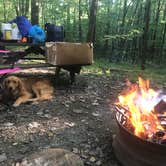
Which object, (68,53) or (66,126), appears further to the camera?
(68,53)

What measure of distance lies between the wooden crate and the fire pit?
2.44 metres

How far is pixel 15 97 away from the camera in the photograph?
552cm

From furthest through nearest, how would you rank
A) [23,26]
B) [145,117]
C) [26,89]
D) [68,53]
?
[23,26] → [26,89] → [68,53] → [145,117]

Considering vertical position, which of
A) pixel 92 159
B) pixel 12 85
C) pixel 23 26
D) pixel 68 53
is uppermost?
pixel 23 26

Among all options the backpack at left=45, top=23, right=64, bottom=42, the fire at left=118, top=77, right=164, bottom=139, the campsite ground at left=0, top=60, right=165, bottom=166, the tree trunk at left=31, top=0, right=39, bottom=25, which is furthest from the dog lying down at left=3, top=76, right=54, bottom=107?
the tree trunk at left=31, top=0, right=39, bottom=25

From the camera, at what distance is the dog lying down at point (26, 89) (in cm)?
543

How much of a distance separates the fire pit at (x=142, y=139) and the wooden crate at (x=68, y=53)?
8.00 feet

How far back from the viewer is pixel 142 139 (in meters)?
3.03

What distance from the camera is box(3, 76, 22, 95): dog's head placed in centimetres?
540

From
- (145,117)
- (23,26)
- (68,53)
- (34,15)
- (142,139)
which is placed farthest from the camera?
(34,15)

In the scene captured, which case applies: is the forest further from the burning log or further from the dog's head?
the burning log

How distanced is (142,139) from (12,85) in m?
3.22

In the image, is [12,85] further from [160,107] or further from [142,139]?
[142,139]

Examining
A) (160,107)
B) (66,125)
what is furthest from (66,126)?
(160,107)
